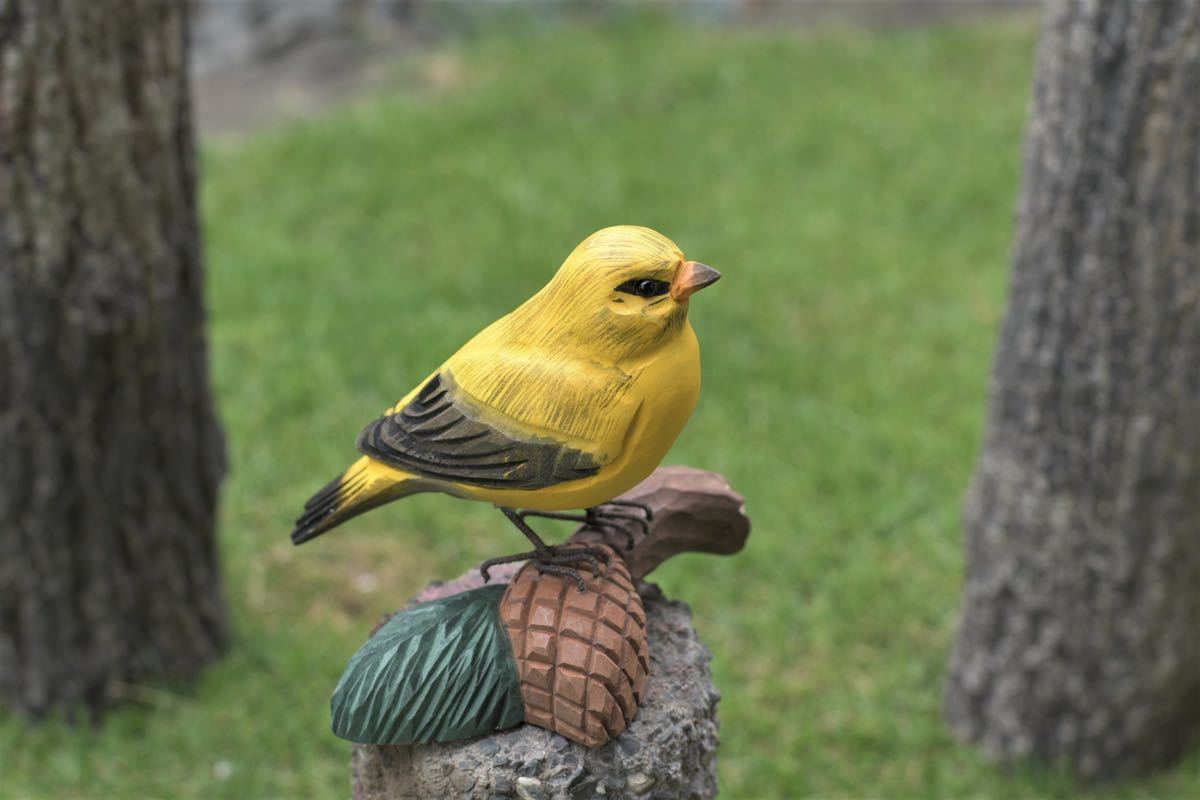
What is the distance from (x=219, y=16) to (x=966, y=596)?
5869 mm

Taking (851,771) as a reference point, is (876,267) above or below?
above

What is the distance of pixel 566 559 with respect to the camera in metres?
2.08

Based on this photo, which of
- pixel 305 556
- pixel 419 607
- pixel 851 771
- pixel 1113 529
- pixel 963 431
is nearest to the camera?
pixel 419 607

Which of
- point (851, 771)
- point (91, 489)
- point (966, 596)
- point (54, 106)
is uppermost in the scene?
point (54, 106)

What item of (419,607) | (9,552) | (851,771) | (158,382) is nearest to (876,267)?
(851,771)

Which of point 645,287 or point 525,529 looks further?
point 525,529

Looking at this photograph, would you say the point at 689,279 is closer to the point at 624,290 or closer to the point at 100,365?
the point at 624,290

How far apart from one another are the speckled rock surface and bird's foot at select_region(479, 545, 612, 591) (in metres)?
0.21

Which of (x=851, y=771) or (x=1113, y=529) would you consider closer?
(x=1113, y=529)

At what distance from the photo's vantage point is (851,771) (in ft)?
12.0

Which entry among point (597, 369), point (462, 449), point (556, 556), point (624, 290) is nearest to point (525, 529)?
point (556, 556)

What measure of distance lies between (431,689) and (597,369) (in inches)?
20.1

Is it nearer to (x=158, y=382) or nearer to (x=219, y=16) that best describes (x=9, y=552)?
(x=158, y=382)

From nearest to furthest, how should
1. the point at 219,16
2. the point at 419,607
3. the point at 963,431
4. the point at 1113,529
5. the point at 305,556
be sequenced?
the point at 419,607 → the point at 1113,529 → the point at 305,556 → the point at 963,431 → the point at 219,16
